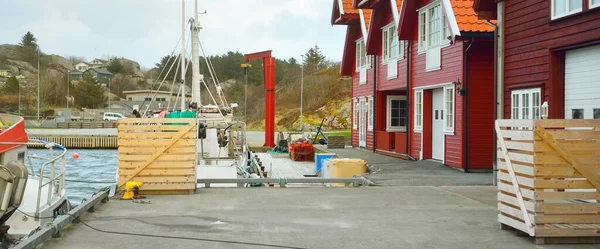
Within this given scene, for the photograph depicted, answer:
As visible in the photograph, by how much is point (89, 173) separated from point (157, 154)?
24.0 meters

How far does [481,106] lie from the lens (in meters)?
18.3

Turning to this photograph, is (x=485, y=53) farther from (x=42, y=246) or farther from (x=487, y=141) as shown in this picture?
(x=42, y=246)

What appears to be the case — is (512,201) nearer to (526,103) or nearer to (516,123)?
(516,123)

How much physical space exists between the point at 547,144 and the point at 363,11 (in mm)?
21285

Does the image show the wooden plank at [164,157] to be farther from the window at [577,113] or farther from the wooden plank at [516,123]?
the window at [577,113]

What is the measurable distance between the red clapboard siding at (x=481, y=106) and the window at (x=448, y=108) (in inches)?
43.8

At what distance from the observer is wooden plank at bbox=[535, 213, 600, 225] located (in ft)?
26.5

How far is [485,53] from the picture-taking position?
1808 centimetres

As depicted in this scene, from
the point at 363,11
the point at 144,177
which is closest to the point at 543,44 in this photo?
the point at 144,177

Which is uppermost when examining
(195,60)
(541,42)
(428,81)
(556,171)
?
(195,60)

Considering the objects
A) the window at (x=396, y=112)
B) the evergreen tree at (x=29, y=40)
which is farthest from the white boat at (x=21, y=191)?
the evergreen tree at (x=29, y=40)

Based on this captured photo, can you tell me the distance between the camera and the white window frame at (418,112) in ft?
71.2

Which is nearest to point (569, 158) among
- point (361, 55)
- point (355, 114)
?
point (361, 55)

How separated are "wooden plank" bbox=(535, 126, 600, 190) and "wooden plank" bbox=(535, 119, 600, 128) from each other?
0.09m
